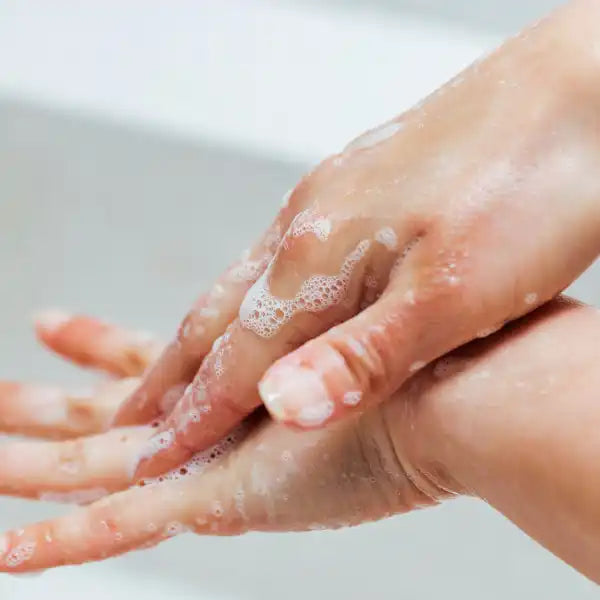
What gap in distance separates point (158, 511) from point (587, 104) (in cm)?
42

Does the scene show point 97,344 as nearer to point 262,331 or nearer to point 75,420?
point 75,420

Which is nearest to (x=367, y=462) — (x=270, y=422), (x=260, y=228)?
(x=270, y=422)

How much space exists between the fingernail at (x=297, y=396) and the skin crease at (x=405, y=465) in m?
0.10

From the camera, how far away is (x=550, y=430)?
0.44 m

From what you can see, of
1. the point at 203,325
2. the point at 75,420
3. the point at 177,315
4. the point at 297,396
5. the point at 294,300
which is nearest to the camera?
the point at 297,396

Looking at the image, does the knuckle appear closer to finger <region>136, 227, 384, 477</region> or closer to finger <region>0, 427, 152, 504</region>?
finger <region>136, 227, 384, 477</region>

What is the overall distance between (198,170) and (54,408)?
340 millimetres

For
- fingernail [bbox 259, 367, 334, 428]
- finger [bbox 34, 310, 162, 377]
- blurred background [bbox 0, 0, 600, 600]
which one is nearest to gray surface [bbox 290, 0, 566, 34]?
blurred background [bbox 0, 0, 600, 600]

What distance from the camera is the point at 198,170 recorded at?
0.99m

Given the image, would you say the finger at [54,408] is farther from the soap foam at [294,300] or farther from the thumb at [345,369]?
the thumb at [345,369]

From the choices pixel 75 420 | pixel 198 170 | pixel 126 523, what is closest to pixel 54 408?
pixel 75 420

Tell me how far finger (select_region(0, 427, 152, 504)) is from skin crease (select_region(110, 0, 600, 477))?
257mm

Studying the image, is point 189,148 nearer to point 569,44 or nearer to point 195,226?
point 195,226

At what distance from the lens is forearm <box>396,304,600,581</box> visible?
0.43 metres
